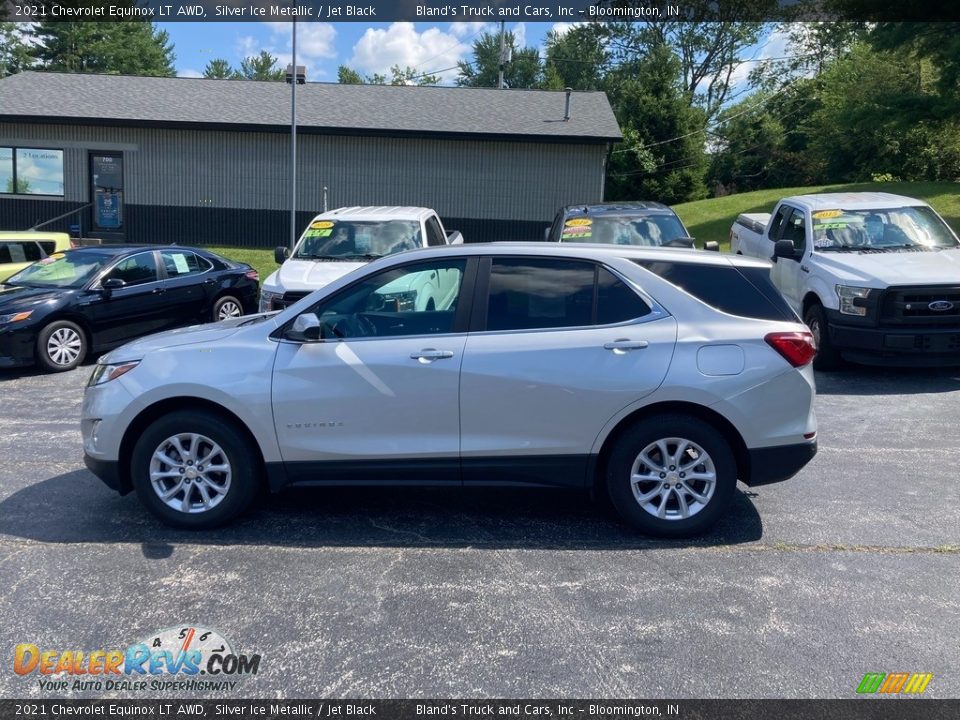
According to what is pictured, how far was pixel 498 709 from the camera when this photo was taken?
371cm

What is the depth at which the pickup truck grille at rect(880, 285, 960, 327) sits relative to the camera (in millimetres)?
9836

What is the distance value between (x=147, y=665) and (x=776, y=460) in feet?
11.7

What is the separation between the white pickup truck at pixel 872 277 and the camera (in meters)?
9.85

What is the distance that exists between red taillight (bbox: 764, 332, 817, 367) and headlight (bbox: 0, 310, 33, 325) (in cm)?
878

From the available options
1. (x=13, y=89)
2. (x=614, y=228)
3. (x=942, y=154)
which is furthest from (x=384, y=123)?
(x=942, y=154)

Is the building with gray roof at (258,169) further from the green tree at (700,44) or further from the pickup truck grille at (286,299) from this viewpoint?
the green tree at (700,44)

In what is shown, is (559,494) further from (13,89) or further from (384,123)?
(13,89)

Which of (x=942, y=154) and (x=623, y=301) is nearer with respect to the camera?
(x=623, y=301)

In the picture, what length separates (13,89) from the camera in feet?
85.1

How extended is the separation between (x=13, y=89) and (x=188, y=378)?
2455 centimetres

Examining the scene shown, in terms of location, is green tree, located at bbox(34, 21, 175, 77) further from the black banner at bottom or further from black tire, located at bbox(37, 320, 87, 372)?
the black banner at bottom

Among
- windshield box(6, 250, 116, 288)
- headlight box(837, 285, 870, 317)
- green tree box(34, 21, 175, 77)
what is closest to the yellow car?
windshield box(6, 250, 116, 288)

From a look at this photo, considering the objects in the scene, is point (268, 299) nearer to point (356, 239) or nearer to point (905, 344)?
point (356, 239)

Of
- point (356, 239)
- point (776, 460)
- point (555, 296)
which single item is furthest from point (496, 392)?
point (356, 239)
